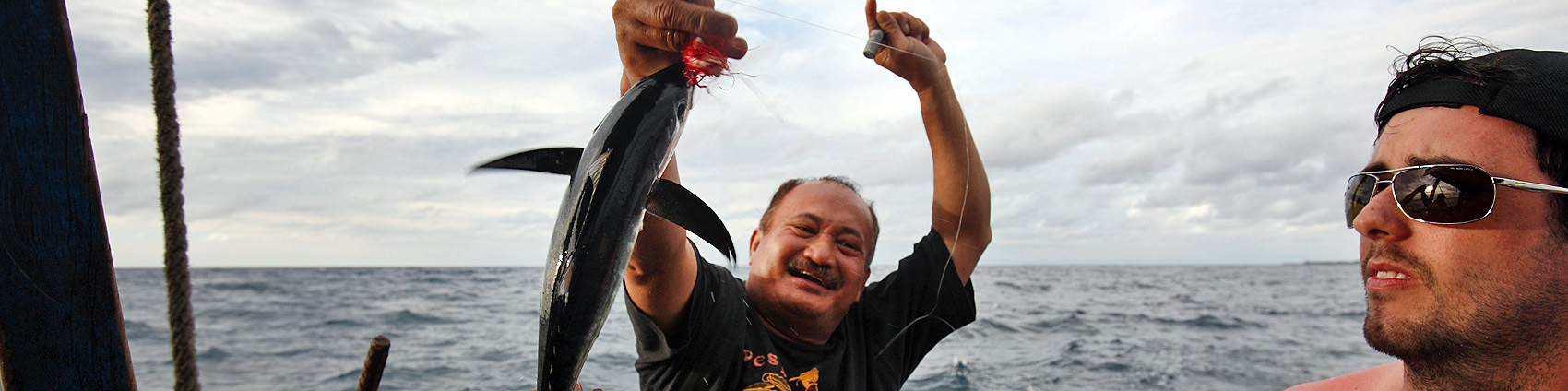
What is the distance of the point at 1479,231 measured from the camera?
6.28ft

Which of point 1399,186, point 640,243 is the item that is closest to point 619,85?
point 640,243

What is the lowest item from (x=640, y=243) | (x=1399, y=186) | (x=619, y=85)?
(x=640, y=243)

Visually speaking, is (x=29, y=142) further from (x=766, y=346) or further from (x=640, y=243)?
(x=766, y=346)

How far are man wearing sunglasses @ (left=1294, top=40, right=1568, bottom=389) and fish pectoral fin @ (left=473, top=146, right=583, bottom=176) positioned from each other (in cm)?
217

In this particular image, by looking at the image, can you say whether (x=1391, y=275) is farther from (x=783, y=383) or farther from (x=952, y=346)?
(x=952, y=346)

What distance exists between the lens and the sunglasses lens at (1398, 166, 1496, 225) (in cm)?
187

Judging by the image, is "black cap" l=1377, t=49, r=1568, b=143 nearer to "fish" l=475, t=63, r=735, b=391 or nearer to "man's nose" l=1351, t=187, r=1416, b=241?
"man's nose" l=1351, t=187, r=1416, b=241

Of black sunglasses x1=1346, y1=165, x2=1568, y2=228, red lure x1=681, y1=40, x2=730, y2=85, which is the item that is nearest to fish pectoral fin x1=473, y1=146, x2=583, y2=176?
red lure x1=681, y1=40, x2=730, y2=85

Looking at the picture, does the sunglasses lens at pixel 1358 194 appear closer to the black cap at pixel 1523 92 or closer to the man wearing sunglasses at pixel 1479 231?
the man wearing sunglasses at pixel 1479 231

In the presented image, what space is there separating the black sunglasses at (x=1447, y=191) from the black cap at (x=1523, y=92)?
15 centimetres

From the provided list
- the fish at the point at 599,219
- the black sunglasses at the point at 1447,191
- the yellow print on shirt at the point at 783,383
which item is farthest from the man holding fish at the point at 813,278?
the black sunglasses at the point at 1447,191

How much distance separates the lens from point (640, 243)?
1970 mm

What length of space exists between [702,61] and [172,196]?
5.68ft

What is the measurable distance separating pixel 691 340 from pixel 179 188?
156cm
